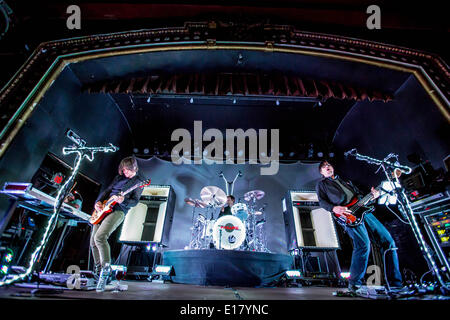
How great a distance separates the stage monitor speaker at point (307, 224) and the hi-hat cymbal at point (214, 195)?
6.84 feet

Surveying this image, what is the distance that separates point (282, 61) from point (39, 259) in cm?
478

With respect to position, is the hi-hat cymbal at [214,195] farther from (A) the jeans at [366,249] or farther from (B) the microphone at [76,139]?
(A) the jeans at [366,249]

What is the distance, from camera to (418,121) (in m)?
3.85

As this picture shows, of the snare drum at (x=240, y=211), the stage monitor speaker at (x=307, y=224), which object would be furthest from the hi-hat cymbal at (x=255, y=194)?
the stage monitor speaker at (x=307, y=224)

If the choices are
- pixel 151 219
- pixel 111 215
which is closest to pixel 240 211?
pixel 151 219

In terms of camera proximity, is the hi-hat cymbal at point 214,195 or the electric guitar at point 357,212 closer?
the electric guitar at point 357,212

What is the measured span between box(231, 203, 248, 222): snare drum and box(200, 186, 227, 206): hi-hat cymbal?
387mm

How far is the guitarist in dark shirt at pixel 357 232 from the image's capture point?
107 inches

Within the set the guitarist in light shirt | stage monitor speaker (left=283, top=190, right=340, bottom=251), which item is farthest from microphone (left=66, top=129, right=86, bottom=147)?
stage monitor speaker (left=283, top=190, right=340, bottom=251)

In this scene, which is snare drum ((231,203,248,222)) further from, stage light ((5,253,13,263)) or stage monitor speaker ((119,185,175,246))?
stage light ((5,253,13,263))

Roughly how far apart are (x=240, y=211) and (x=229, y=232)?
93 centimetres
